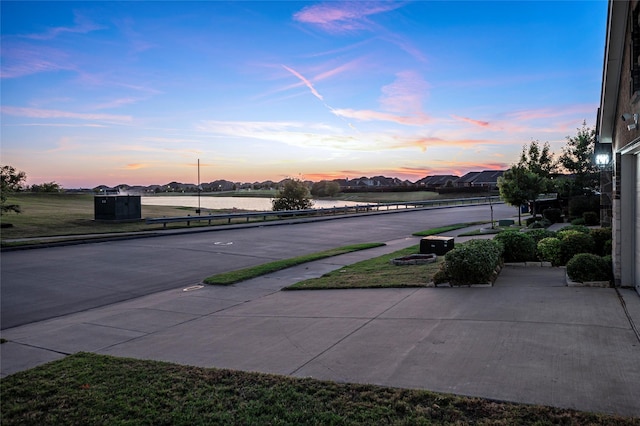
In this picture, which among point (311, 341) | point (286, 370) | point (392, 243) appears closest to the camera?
point (286, 370)

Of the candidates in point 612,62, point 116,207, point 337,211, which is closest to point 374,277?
point 612,62

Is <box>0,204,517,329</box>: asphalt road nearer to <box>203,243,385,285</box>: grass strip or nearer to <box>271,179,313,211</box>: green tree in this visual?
<box>203,243,385,285</box>: grass strip

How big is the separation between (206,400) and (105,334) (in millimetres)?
4124

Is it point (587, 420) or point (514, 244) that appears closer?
point (587, 420)

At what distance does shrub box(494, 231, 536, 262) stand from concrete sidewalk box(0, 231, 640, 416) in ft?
3.76

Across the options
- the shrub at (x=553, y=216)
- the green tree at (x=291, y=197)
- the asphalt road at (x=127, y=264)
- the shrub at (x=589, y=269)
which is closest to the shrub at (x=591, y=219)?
the shrub at (x=553, y=216)

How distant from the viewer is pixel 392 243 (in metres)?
22.3

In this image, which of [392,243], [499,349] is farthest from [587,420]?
[392,243]

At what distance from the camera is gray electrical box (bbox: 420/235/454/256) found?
15938mm

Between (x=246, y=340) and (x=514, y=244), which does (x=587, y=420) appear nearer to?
(x=246, y=340)

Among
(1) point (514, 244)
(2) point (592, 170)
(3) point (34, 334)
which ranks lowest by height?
(3) point (34, 334)

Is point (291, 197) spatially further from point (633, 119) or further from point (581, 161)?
point (633, 119)

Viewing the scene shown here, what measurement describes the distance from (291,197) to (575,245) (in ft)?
141

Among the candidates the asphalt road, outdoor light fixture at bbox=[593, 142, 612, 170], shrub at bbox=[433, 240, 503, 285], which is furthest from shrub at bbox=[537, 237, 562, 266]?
the asphalt road
